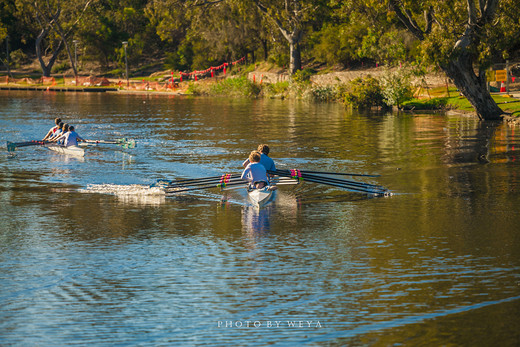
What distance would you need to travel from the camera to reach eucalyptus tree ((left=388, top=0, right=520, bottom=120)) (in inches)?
1421

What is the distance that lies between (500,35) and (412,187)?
18.5m

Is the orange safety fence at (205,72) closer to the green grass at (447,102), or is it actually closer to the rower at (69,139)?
the green grass at (447,102)

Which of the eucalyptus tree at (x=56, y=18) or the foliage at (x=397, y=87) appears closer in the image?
the foliage at (x=397, y=87)

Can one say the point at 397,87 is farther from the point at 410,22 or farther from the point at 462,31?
the point at 462,31

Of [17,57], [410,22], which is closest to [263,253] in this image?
[410,22]

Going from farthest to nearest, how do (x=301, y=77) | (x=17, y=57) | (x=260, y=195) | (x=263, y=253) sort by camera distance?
(x=17, y=57)
(x=301, y=77)
(x=260, y=195)
(x=263, y=253)

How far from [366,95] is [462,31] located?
18016mm

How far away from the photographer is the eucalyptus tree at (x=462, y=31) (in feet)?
118

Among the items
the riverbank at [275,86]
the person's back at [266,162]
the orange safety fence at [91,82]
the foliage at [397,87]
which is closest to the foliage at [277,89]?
the riverbank at [275,86]

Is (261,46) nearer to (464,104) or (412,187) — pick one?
(464,104)

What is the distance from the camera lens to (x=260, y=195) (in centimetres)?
1909

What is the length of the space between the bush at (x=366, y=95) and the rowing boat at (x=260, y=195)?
3680 cm

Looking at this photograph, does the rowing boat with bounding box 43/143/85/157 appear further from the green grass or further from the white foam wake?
the green grass

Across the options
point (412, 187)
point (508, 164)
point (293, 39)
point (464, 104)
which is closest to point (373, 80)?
Answer: point (464, 104)
